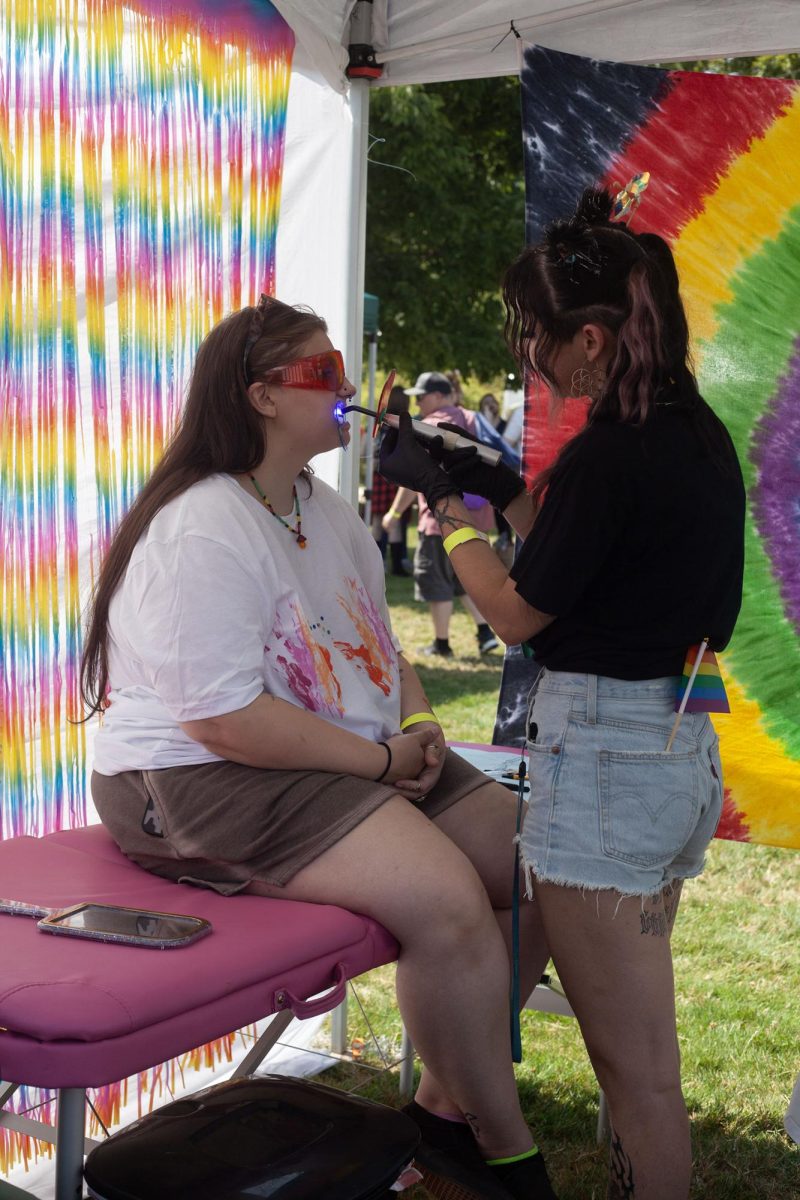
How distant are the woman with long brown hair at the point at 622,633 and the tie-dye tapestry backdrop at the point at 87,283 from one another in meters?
0.79

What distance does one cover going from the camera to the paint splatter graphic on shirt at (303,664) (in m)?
2.00

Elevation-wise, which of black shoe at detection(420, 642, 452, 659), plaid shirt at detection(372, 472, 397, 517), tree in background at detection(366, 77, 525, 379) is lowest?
black shoe at detection(420, 642, 452, 659)

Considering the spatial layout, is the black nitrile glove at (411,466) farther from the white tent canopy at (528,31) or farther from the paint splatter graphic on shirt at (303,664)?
the white tent canopy at (528,31)

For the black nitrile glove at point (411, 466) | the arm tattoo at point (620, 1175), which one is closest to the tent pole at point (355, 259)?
the black nitrile glove at point (411, 466)

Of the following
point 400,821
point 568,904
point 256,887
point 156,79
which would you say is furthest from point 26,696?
point 156,79

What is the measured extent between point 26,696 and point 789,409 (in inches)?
67.9

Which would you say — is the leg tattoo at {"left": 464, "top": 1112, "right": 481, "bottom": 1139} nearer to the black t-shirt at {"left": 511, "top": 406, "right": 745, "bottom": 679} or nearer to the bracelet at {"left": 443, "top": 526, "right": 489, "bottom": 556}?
the black t-shirt at {"left": 511, "top": 406, "right": 745, "bottom": 679}

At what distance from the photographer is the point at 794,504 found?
2789mm

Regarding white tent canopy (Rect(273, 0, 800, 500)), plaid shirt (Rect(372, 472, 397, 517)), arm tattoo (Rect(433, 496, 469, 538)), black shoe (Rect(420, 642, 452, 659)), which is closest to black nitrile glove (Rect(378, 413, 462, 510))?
arm tattoo (Rect(433, 496, 469, 538))

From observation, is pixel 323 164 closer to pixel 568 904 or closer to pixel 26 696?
pixel 26 696

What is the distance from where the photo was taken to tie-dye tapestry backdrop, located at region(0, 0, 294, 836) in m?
2.02

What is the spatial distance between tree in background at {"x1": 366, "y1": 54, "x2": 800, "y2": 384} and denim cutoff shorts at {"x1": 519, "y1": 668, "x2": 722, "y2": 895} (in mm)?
9784

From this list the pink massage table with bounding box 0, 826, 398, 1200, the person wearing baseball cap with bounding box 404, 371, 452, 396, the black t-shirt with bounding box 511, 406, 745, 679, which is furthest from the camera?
the person wearing baseball cap with bounding box 404, 371, 452, 396

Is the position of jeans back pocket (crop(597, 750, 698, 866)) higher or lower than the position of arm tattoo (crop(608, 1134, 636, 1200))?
higher
